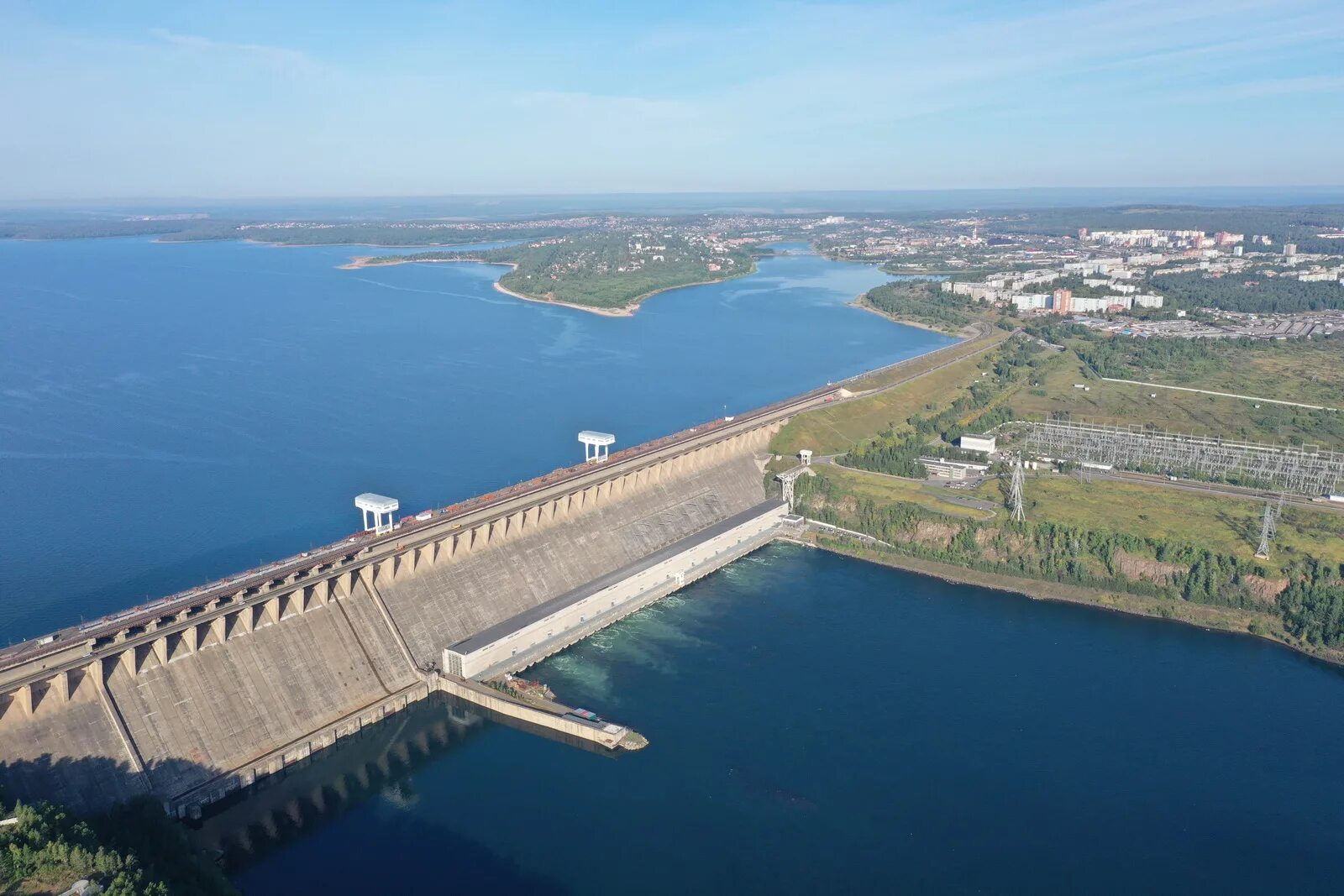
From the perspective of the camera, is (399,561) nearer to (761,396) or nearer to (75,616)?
(75,616)

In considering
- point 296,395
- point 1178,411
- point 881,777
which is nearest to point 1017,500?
point 881,777

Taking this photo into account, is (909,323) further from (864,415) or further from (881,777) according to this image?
(881,777)

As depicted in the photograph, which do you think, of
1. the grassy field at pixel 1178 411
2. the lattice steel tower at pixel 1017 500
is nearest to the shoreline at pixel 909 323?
the grassy field at pixel 1178 411

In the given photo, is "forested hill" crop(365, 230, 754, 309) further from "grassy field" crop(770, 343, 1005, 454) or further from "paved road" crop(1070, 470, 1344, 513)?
"paved road" crop(1070, 470, 1344, 513)

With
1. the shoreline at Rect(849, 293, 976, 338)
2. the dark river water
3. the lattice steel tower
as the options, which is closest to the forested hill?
the shoreline at Rect(849, 293, 976, 338)

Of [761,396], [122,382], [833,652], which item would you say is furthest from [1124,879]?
[122,382]

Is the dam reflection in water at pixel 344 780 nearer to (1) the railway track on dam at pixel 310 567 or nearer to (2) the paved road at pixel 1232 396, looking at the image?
(1) the railway track on dam at pixel 310 567
